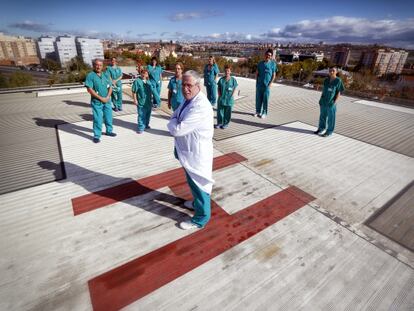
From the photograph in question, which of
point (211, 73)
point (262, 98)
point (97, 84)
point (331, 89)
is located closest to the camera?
point (97, 84)

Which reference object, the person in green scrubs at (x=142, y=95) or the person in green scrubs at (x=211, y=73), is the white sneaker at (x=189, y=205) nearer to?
the person in green scrubs at (x=142, y=95)

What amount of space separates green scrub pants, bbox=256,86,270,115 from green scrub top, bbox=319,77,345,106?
1.66 metres

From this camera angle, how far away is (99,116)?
4.85 metres

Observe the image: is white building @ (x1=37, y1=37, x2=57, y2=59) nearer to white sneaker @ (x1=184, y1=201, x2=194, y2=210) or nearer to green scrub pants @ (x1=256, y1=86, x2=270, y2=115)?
green scrub pants @ (x1=256, y1=86, x2=270, y2=115)

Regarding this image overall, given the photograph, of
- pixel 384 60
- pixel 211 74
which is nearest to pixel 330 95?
pixel 211 74

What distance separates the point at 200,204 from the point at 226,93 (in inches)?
146

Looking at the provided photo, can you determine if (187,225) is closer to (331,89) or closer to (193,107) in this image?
(193,107)

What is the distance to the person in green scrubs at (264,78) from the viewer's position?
630 centimetres

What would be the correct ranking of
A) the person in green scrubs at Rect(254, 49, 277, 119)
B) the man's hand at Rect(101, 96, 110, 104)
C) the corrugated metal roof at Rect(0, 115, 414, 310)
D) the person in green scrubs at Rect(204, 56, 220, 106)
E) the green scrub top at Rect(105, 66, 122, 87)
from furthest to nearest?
the person in green scrubs at Rect(204, 56, 220, 106) → the green scrub top at Rect(105, 66, 122, 87) → the person in green scrubs at Rect(254, 49, 277, 119) → the man's hand at Rect(101, 96, 110, 104) → the corrugated metal roof at Rect(0, 115, 414, 310)

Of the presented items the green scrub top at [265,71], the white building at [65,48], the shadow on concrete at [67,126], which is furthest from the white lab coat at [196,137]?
the white building at [65,48]

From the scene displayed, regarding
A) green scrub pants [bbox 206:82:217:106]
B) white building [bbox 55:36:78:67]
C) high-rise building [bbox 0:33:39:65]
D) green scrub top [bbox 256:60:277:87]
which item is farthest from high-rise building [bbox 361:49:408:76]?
high-rise building [bbox 0:33:39:65]

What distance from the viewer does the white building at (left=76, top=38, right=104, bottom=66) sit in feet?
315

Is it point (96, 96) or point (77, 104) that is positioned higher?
point (96, 96)

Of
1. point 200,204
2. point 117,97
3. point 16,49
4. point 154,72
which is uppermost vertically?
point 154,72
